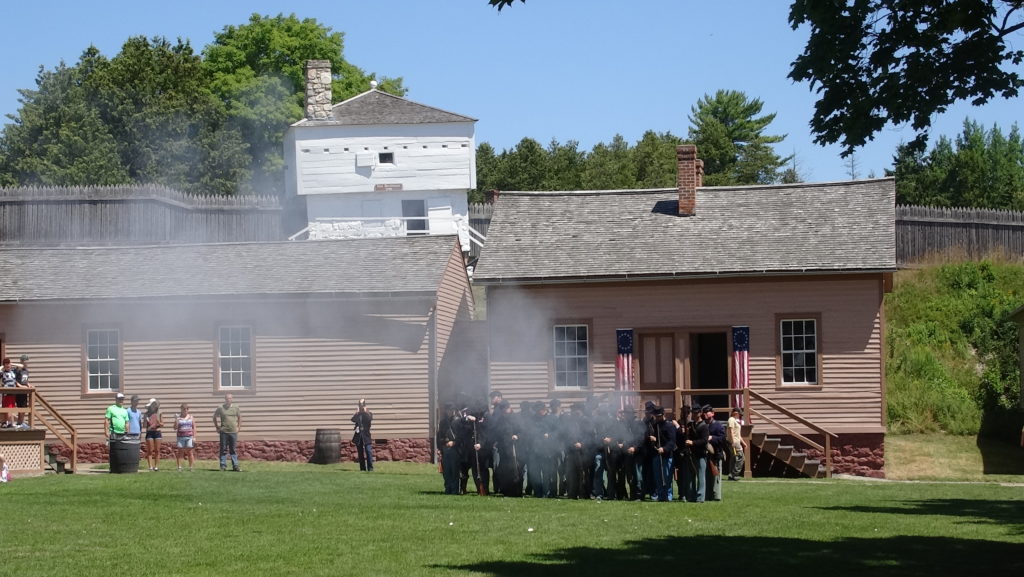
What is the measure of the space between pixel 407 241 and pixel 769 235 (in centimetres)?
885

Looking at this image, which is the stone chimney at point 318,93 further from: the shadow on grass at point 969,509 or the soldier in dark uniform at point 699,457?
the shadow on grass at point 969,509

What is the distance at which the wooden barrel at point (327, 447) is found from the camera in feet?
107

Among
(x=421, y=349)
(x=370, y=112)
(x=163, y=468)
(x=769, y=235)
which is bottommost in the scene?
(x=163, y=468)

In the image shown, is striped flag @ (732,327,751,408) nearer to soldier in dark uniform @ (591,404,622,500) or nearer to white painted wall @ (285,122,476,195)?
soldier in dark uniform @ (591,404,622,500)

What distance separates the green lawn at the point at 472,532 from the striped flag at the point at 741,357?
22.4 feet

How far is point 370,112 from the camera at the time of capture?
184ft

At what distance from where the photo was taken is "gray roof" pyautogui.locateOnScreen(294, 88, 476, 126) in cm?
5538

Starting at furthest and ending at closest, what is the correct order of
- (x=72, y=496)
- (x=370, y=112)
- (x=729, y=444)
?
(x=370, y=112) → (x=729, y=444) → (x=72, y=496)

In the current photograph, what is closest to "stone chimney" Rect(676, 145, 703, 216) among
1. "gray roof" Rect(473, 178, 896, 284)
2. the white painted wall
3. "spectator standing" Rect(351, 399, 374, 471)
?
"gray roof" Rect(473, 178, 896, 284)

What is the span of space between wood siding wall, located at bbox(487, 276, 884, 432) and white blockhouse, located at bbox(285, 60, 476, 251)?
72.1 feet

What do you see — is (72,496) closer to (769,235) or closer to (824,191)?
(769,235)

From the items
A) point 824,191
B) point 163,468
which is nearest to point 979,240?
point 824,191

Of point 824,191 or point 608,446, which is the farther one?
point 824,191

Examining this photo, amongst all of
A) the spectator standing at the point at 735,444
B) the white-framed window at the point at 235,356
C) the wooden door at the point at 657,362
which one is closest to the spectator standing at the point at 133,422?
the white-framed window at the point at 235,356
